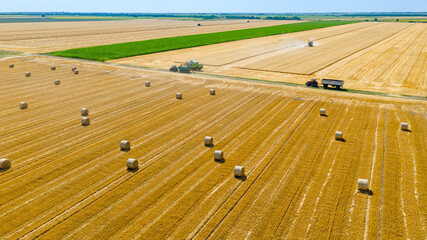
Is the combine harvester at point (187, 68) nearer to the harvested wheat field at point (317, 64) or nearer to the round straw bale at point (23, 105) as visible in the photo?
the harvested wheat field at point (317, 64)

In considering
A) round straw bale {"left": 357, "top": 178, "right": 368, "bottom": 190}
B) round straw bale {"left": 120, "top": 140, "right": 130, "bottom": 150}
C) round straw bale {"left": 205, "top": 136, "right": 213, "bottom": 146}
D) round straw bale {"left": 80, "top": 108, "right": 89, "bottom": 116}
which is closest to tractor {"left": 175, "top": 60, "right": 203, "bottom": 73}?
round straw bale {"left": 80, "top": 108, "right": 89, "bottom": 116}

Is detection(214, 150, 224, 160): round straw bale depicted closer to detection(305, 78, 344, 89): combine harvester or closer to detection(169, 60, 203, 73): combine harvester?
detection(305, 78, 344, 89): combine harvester

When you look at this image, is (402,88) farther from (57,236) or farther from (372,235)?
(57,236)

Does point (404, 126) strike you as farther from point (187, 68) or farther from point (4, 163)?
point (187, 68)

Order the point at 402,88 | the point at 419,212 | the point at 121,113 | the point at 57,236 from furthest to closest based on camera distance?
the point at 402,88 → the point at 121,113 → the point at 419,212 → the point at 57,236

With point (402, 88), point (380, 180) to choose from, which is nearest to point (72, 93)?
point (380, 180)

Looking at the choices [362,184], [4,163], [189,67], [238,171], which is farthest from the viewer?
[189,67]

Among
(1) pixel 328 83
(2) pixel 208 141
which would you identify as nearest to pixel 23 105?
(2) pixel 208 141

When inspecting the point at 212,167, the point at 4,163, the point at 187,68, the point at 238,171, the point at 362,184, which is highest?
the point at 187,68
